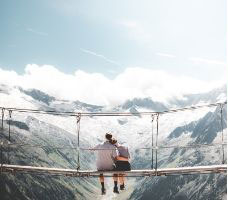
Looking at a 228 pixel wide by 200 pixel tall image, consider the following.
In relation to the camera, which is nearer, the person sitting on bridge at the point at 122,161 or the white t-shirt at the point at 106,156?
the person sitting on bridge at the point at 122,161

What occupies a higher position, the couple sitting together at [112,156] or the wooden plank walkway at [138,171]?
the couple sitting together at [112,156]

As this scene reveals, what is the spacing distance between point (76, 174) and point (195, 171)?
14.5ft

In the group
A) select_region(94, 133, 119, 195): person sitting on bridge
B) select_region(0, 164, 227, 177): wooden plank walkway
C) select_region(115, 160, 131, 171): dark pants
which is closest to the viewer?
select_region(0, 164, 227, 177): wooden plank walkway

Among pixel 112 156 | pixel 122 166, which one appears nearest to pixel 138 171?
pixel 122 166

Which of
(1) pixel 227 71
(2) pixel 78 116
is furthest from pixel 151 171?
(1) pixel 227 71

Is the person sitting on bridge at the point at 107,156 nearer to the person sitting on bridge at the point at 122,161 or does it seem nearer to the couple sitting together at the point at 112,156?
the couple sitting together at the point at 112,156

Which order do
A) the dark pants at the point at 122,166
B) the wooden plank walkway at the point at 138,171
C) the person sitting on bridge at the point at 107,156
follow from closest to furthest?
the wooden plank walkway at the point at 138,171 → the dark pants at the point at 122,166 → the person sitting on bridge at the point at 107,156

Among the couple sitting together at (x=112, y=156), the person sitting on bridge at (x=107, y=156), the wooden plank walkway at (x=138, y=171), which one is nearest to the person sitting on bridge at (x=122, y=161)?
the couple sitting together at (x=112, y=156)

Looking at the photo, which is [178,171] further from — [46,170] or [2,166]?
[2,166]

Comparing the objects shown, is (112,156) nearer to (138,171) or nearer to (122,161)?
(122,161)

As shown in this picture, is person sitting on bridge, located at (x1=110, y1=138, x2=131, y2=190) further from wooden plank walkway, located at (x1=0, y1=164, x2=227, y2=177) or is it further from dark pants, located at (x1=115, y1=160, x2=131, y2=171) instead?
wooden plank walkway, located at (x1=0, y1=164, x2=227, y2=177)

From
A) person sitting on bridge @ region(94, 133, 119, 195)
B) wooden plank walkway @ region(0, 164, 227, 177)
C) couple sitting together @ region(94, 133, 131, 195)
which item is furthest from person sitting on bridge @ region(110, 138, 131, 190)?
wooden plank walkway @ region(0, 164, 227, 177)

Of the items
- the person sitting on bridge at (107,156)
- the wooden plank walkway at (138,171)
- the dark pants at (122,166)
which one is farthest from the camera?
the person sitting on bridge at (107,156)

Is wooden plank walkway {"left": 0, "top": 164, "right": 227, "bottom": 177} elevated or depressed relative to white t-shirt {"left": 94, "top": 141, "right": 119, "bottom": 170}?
depressed
